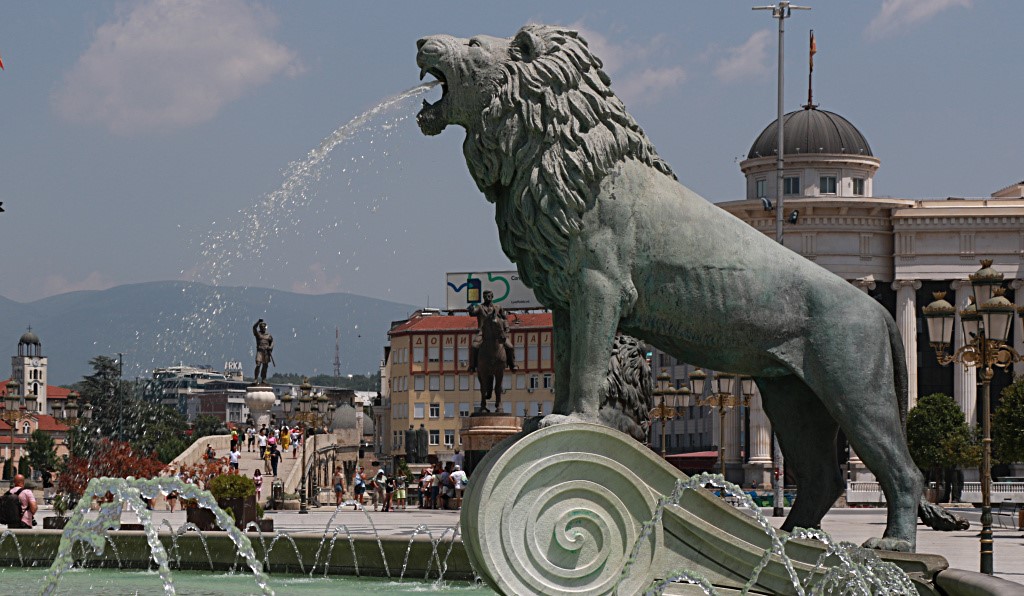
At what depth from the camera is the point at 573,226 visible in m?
7.93

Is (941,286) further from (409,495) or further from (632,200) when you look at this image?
(632,200)

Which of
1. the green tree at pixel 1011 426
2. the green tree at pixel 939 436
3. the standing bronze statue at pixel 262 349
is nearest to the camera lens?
the green tree at pixel 1011 426

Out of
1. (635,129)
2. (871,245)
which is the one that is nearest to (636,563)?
(635,129)

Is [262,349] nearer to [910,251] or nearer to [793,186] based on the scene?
[910,251]

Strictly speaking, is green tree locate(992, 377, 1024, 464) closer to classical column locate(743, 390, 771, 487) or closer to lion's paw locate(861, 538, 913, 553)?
classical column locate(743, 390, 771, 487)

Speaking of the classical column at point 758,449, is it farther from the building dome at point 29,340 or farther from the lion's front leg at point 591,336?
the lion's front leg at point 591,336

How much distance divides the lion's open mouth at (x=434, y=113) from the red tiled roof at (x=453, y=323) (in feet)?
367

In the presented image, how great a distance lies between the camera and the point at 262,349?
56188 millimetres

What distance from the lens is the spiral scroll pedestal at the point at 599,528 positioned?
7418 millimetres

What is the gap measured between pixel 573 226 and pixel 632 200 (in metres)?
0.38

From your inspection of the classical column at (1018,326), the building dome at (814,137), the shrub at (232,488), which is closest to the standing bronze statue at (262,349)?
the shrub at (232,488)

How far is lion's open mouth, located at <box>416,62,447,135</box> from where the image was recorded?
26.9 ft

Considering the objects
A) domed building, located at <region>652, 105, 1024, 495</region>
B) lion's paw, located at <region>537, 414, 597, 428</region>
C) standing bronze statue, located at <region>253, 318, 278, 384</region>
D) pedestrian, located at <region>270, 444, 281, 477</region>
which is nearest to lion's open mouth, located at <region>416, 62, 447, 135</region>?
lion's paw, located at <region>537, 414, 597, 428</region>

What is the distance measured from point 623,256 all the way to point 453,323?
118501mm
